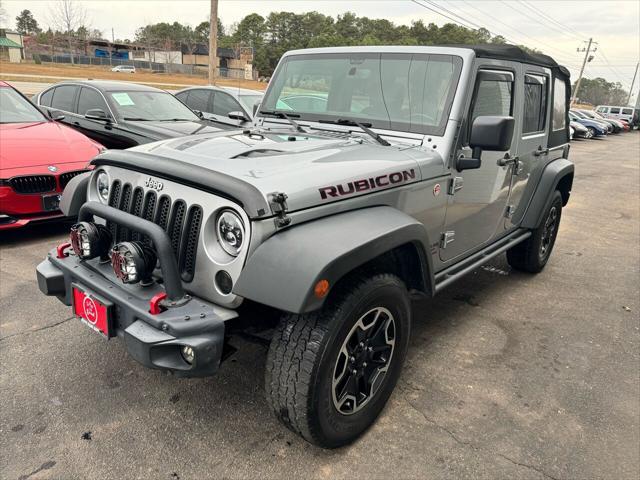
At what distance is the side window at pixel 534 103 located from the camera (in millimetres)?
3998

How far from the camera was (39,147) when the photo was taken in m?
5.28

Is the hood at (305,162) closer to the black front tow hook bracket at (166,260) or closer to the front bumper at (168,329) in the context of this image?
the black front tow hook bracket at (166,260)

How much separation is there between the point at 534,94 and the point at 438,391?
259cm

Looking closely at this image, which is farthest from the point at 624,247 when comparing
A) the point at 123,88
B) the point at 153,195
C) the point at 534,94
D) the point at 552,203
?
the point at 123,88

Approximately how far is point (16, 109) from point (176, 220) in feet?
16.8

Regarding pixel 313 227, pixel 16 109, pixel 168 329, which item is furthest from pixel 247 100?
pixel 168 329

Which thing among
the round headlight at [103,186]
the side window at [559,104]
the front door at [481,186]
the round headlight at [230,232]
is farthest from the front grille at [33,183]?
the side window at [559,104]

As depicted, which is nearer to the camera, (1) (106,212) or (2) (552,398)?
(1) (106,212)

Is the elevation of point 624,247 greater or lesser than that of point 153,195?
lesser

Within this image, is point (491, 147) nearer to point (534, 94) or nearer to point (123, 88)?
point (534, 94)

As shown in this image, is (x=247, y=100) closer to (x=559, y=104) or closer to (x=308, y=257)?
(x=559, y=104)

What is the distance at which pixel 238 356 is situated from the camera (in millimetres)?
3262

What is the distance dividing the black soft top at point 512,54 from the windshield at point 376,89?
0.23 meters

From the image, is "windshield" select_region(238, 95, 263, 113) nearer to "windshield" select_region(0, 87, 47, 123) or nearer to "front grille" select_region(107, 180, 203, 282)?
"windshield" select_region(0, 87, 47, 123)
